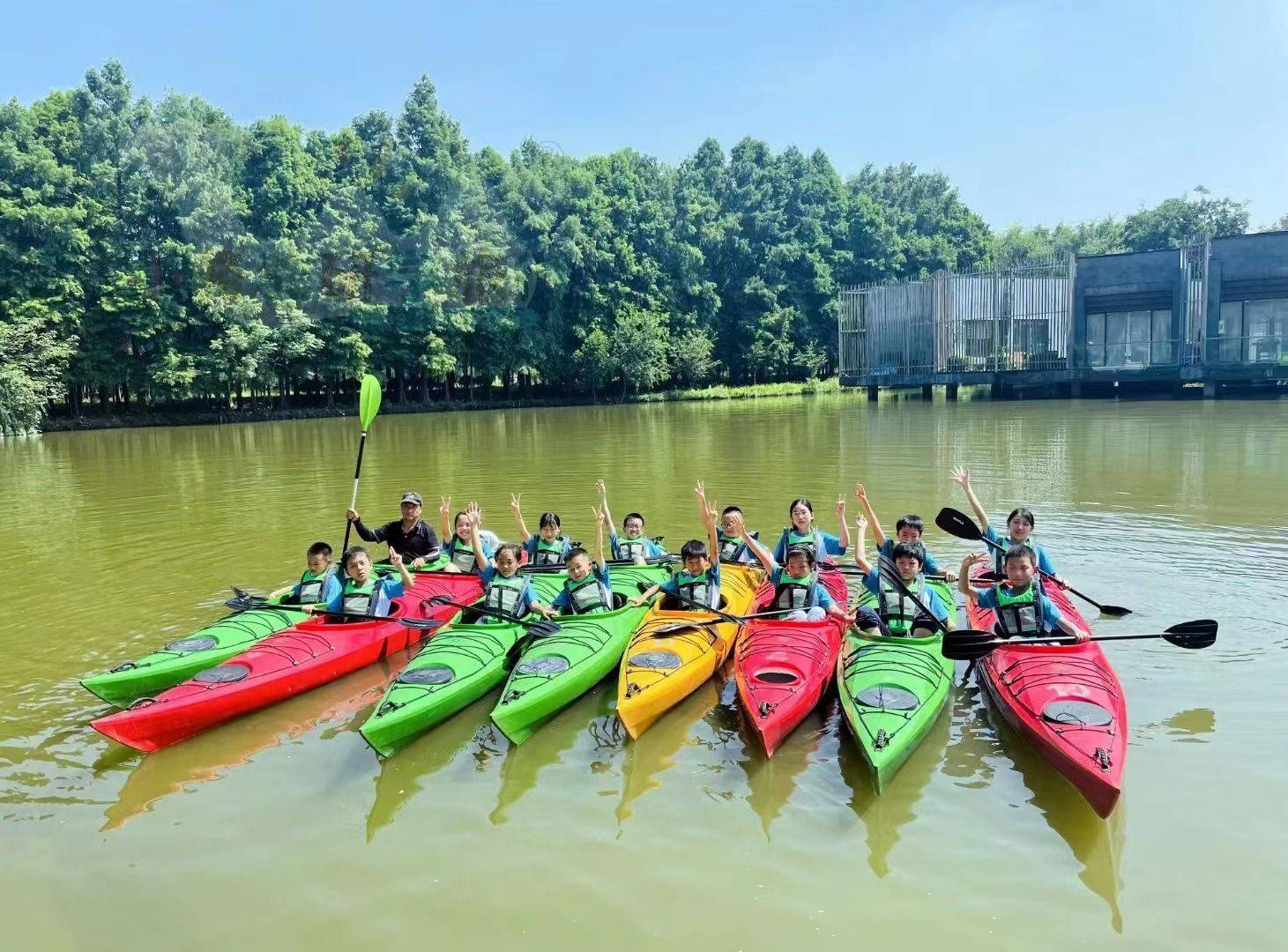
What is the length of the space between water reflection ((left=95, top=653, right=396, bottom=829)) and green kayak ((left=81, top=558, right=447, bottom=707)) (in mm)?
698

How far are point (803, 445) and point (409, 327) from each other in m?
28.3

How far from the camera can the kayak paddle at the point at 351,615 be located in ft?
27.3

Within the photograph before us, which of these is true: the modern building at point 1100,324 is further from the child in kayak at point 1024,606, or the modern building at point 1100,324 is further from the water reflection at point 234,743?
the water reflection at point 234,743

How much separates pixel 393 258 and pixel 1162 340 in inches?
1378

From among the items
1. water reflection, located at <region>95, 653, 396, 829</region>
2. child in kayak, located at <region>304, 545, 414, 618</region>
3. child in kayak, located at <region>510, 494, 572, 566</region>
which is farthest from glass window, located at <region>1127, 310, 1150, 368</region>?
water reflection, located at <region>95, 653, 396, 829</region>

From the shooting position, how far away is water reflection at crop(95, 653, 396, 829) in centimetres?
625

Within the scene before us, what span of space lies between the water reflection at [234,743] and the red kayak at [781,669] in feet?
9.92

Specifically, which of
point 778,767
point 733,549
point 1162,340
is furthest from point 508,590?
point 1162,340

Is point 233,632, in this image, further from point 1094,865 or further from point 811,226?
point 811,226

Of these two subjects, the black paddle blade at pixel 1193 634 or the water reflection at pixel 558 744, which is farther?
the black paddle blade at pixel 1193 634

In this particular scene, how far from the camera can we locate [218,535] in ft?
48.2

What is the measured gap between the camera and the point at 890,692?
253 inches

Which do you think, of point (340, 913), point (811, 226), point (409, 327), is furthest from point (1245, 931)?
point (811, 226)

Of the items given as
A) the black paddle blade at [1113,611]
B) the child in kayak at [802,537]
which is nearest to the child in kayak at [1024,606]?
the black paddle blade at [1113,611]
